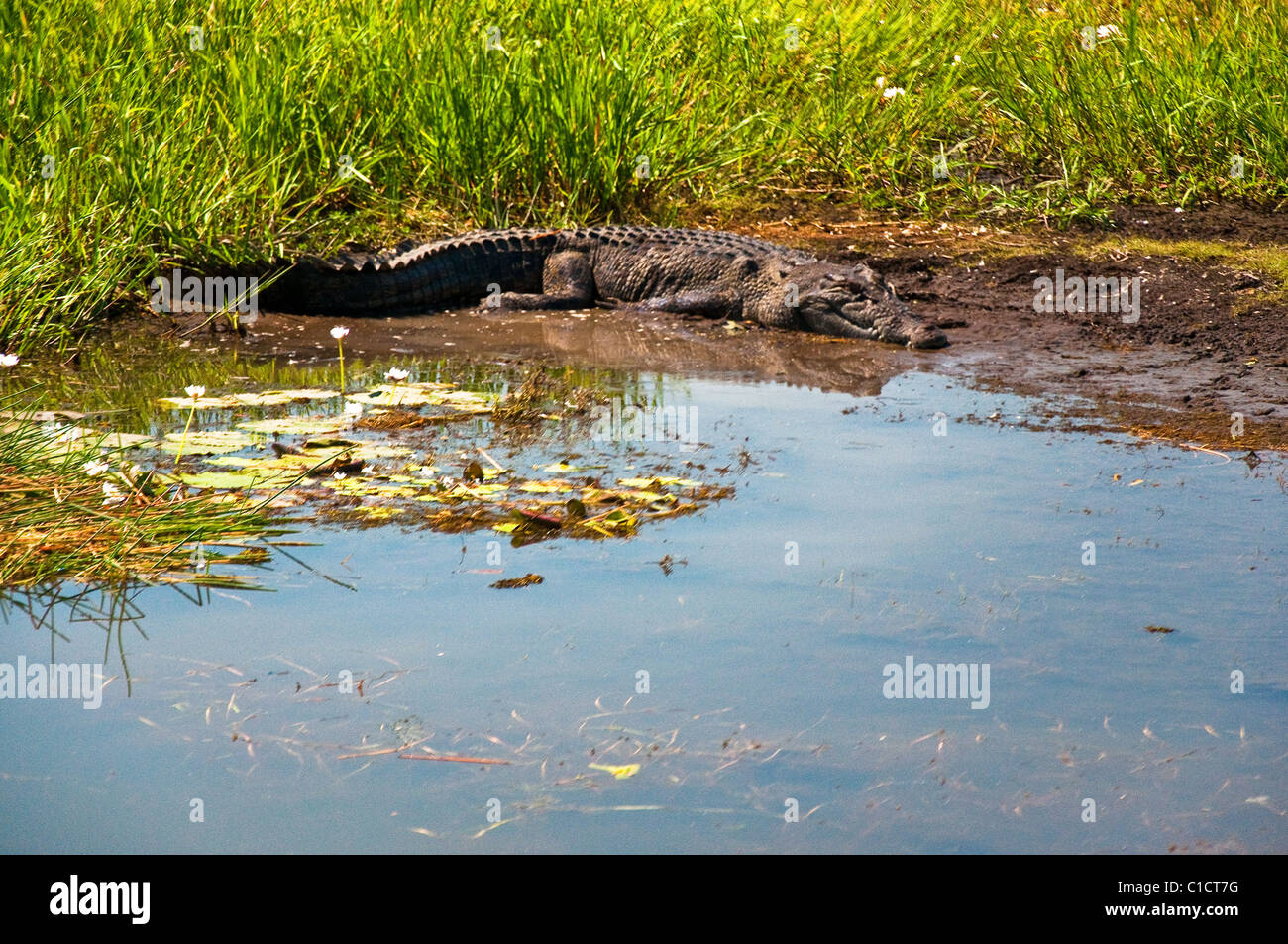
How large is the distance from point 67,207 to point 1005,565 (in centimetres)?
465

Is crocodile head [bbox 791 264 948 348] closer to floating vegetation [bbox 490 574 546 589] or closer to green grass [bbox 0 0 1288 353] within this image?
green grass [bbox 0 0 1288 353]

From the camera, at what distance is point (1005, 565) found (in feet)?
11.9

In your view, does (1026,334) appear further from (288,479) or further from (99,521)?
(99,521)

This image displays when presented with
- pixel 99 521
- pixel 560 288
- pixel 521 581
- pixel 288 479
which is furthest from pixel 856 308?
pixel 99 521

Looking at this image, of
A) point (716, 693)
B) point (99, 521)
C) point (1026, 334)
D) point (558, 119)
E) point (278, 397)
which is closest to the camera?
point (716, 693)

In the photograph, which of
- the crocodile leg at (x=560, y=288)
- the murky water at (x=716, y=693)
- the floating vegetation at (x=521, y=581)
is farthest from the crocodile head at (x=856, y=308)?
the floating vegetation at (x=521, y=581)

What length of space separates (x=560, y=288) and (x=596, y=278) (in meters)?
0.22

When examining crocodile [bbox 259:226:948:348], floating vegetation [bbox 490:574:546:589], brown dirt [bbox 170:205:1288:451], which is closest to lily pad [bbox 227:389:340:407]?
brown dirt [bbox 170:205:1288:451]

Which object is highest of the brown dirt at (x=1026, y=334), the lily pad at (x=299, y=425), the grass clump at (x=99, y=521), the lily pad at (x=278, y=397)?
the brown dirt at (x=1026, y=334)

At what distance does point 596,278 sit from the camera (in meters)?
7.54

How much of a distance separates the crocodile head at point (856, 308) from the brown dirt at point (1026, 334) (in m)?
0.08

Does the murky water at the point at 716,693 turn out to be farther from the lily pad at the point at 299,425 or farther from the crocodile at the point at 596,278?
the crocodile at the point at 596,278

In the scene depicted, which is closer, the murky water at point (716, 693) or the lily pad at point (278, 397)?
the murky water at point (716, 693)

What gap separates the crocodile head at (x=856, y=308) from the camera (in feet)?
21.4
